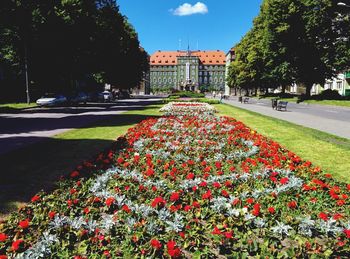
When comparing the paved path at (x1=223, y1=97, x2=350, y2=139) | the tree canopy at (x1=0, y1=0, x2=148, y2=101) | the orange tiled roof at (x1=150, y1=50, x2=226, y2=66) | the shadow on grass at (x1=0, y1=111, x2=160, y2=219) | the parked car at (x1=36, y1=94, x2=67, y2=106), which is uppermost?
the orange tiled roof at (x1=150, y1=50, x2=226, y2=66)

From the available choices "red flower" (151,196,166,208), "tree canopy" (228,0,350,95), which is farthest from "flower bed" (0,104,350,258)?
"tree canopy" (228,0,350,95)

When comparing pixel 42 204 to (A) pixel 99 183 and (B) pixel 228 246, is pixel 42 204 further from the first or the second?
(B) pixel 228 246

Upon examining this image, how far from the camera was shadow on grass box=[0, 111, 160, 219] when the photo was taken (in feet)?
18.6

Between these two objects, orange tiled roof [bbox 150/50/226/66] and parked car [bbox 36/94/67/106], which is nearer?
parked car [bbox 36/94/67/106]

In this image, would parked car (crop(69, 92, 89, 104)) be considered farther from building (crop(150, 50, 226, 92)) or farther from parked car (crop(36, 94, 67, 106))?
building (crop(150, 50, 226, 92))

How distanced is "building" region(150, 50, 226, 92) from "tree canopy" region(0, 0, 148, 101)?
409ft

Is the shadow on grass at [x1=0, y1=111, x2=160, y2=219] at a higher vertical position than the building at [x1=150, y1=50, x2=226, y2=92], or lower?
lower

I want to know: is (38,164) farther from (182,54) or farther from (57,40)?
(182,54)

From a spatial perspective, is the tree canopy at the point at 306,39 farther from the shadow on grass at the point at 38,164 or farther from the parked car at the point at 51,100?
the shadow on grass at the point at 38,164

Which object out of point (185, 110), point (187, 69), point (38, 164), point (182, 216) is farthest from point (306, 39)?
point (187, 69)

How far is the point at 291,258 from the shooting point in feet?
11.5

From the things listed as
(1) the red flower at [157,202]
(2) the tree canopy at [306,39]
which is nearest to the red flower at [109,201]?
(1) the red flower at [157,202]

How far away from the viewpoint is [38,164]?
791cm

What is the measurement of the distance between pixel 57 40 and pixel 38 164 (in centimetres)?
3001
